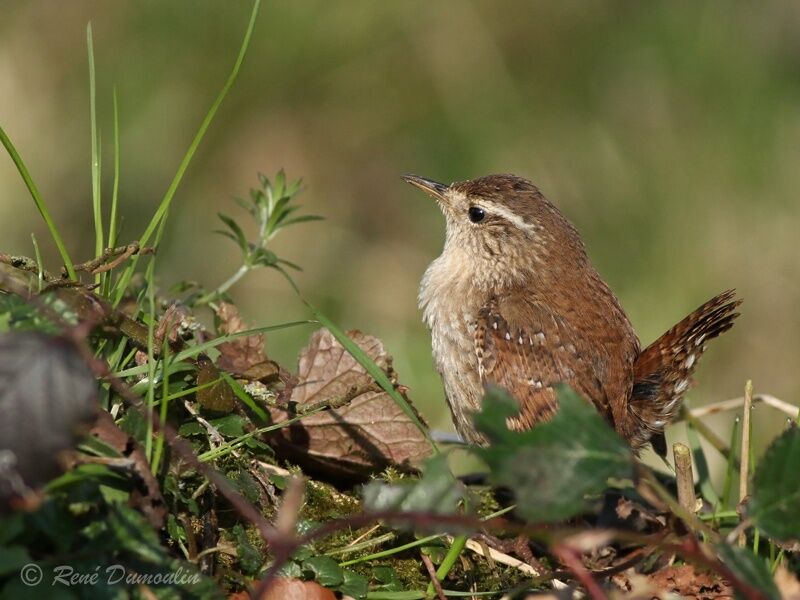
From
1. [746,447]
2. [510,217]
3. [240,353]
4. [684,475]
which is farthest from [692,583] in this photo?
[510,217]

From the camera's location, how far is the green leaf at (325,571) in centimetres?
275

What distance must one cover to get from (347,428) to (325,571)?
0.71 metres

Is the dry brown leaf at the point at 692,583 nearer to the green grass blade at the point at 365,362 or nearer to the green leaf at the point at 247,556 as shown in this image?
the green grass blade at the point at 365,362

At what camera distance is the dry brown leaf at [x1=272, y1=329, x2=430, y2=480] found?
11.1 feet

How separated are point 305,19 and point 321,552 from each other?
5.57 m

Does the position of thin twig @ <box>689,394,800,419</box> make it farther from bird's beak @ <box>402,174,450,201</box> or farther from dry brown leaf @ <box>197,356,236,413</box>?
dry brown leaf @ <box>197,356,236,413</box>

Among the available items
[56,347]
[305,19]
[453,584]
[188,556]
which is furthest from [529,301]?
[305,19]

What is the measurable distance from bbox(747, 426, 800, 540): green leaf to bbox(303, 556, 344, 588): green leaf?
3.50ft

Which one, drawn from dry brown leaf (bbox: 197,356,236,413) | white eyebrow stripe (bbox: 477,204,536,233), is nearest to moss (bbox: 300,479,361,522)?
dry brown leaf (bbox: 197,356,236,413)

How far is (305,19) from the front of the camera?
25.6ft

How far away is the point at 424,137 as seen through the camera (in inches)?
320

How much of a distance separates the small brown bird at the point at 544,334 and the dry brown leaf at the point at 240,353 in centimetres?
85

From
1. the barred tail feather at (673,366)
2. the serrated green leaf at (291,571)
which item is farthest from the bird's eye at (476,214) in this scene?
the serrated green leaf at (291,571)

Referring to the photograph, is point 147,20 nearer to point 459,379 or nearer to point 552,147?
point 552,147
